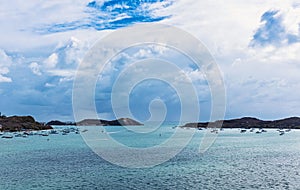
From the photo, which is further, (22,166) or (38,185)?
(22,166)

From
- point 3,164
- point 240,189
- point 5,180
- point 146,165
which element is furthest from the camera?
point 3,164

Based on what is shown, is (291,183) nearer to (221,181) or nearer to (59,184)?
(221,181)

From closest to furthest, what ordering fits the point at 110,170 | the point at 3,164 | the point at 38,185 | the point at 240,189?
the point at 240,189, the point at 38,185, the point at 110,170, the point at 3,164

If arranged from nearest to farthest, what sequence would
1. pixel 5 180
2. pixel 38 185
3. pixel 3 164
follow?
pixel 38 185 < pixel 5 180 < pixel 3 164

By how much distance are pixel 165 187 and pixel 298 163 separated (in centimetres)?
4198

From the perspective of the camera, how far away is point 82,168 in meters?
69.9

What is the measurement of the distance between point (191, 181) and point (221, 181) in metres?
4.79

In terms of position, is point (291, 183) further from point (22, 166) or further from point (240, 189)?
point (22, 166)

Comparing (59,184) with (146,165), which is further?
(146,165)

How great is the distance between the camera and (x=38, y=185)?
2120 inches

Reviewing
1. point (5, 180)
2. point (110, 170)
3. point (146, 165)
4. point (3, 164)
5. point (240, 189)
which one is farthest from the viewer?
point (3, 164)

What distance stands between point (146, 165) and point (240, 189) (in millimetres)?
27167

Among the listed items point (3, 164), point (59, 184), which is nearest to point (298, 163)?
point (59, 184)

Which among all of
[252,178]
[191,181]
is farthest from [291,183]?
[191,181]
